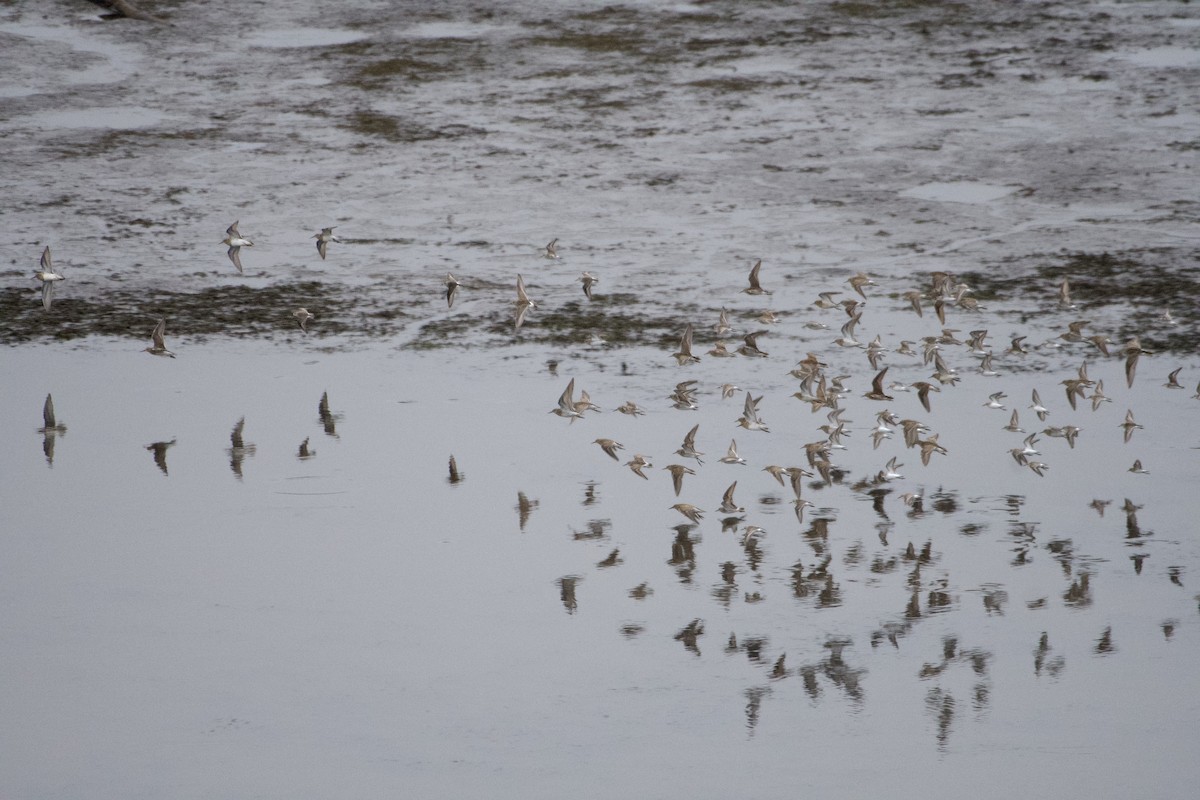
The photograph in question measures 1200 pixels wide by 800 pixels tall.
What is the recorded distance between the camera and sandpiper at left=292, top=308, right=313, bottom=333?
1711 centimetres

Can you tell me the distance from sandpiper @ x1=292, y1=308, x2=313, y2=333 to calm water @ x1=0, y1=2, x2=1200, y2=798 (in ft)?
0.78

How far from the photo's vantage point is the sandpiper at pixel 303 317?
17109 mm

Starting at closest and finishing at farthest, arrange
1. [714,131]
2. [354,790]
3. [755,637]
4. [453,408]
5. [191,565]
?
[354,790]
[755,637]
[191,565]
[453,408]
[714,131]

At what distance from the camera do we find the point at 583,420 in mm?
15227

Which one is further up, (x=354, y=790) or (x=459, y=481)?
(x=459, y=481)

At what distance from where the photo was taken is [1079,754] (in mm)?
9438

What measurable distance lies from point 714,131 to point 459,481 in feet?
38.4

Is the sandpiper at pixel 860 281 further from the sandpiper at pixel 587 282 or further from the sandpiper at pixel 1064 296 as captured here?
the sandpiper at pixel 587 282

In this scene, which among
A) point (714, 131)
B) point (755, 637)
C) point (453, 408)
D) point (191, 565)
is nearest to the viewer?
point (755, 637)

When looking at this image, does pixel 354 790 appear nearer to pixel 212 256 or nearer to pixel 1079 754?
pixel 1079 754

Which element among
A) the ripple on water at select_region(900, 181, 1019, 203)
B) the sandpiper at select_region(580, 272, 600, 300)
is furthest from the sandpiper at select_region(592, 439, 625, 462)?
the ripple on water at select_region(900, 181, 1019, 203)

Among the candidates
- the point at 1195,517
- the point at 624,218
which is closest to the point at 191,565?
the point at 1195,517

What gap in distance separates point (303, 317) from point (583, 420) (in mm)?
3820

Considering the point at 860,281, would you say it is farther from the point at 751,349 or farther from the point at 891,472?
the point at 891,472
